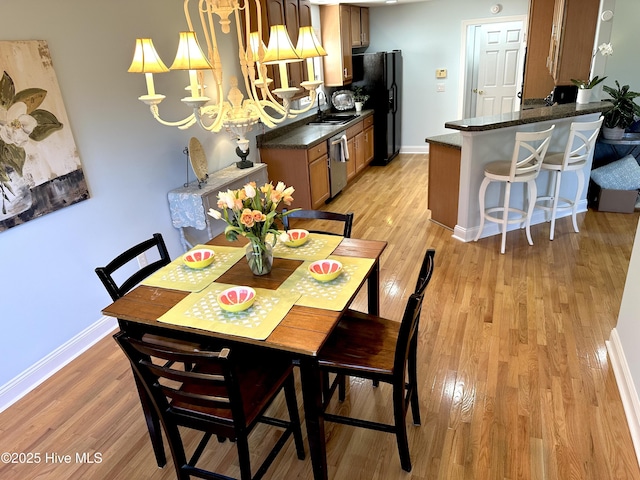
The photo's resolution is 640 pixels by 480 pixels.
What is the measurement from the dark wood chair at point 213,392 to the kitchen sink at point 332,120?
4.43 m

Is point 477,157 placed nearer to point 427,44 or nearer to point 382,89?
point 382,89

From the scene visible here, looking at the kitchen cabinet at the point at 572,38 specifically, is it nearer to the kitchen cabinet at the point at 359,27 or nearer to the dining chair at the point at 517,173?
the dining chair at the point at 517,173

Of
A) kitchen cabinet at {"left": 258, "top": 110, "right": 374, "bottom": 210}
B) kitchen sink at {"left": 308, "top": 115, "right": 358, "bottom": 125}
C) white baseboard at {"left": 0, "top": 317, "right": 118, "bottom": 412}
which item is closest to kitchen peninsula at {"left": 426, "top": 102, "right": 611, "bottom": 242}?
kitchen cabinet at {"left": 258, "top": 110, "right": 374, "bottom": 210}

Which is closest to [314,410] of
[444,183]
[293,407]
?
[293,407]

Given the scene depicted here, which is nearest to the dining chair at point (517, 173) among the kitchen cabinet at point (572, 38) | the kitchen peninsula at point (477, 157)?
the kitchen peninsula at point (477, 157)

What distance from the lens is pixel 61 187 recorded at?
266 centimetres

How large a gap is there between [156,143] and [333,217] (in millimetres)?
1722

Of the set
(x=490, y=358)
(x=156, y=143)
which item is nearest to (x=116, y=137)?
(x=156, y=143)

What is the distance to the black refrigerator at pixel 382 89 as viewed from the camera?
21.3 feet

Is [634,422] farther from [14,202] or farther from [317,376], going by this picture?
[14,202]

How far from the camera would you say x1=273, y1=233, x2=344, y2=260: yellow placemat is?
2.20m

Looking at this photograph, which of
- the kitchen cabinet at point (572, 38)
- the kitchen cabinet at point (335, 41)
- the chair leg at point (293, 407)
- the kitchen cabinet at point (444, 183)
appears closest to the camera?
the chair leg at point (293, 407)

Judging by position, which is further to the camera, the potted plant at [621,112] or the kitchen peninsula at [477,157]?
the potted plant at [621,112]

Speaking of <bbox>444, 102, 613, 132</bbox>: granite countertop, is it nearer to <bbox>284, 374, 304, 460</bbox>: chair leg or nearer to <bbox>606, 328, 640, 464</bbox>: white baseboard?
<bbox>606, 328, 640, 464</bbox>: white baseboard
